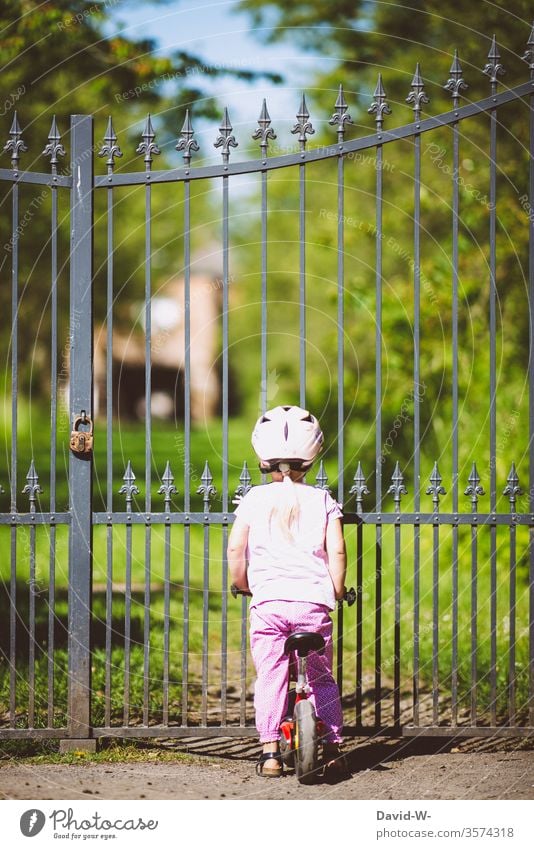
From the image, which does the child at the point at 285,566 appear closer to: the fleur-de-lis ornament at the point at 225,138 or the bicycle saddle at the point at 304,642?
the bicycle saddle at the point at 304,642

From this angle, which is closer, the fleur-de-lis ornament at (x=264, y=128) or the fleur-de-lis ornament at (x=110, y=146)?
the fleur-de-lis ornament at (x=264, y=128)

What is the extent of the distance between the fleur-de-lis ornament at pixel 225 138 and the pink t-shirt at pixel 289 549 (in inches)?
63.6

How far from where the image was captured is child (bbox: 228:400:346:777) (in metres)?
4.11

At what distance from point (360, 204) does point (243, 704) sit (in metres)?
13.6

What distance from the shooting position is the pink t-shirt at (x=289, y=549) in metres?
4.12

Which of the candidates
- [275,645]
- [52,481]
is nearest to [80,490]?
[52,481]

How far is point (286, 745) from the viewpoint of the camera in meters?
4.07

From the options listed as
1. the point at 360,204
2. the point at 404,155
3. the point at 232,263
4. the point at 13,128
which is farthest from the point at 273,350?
the point at 13,128

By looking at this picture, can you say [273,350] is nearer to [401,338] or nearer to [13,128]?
[401,338]

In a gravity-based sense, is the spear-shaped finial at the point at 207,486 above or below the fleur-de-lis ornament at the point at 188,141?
below

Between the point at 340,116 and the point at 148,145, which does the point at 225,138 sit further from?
the point at 340,116
